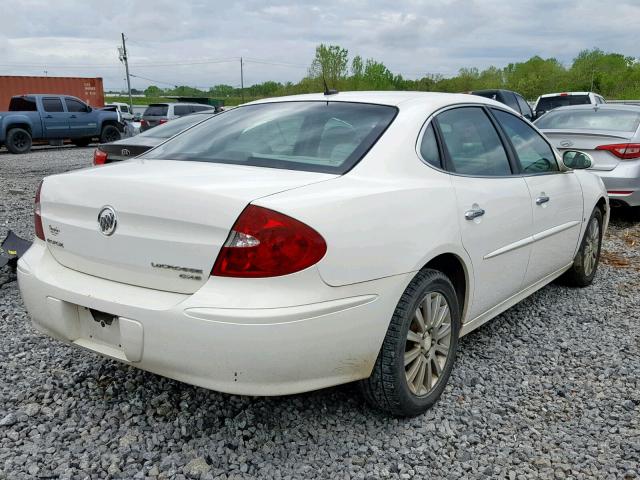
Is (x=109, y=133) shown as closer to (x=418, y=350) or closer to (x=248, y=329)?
(x=418, y=350)

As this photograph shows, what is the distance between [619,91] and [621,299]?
182 feet

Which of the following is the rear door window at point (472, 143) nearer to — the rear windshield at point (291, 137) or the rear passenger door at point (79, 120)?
the rear windshield at point (291, 137)

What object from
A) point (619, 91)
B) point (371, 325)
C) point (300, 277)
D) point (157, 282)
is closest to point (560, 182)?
point (371, 325)

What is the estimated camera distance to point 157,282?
2.23 m

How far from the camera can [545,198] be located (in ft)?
11.9

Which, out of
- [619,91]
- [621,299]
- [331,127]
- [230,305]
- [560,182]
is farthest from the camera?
[619,91]

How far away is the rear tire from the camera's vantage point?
454 centimetres

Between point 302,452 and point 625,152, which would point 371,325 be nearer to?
point 302,452

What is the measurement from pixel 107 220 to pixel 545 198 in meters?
2.60

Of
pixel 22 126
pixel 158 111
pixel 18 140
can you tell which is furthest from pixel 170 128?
pixel 158 111

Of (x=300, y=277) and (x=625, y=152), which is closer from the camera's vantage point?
(x=300, y=277)

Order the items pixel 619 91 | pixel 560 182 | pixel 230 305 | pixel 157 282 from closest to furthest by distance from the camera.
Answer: pixel 230 305 < pixel 157 282 < pixel 560 182 < pixel 619 91

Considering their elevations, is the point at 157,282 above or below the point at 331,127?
below

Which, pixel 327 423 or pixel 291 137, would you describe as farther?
pixel 291 137
